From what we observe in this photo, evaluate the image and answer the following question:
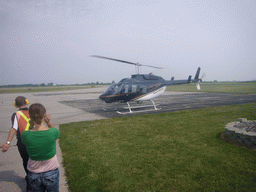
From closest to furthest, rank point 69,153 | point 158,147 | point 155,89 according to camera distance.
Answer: point 69,153 < point 158,147 < point 155,89

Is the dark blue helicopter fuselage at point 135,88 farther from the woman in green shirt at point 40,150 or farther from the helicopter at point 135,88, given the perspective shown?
the woman in green shirt at point 40,150

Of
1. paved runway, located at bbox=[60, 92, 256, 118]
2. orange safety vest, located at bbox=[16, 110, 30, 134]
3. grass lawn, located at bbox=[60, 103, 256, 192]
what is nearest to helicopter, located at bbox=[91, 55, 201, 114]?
paved runway, located at bbox=[60, 92, 256, 118]

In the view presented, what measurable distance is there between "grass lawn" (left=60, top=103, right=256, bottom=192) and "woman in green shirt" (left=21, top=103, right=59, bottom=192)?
1879 mm

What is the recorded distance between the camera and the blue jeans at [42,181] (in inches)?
96.1

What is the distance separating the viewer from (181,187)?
13.4ft

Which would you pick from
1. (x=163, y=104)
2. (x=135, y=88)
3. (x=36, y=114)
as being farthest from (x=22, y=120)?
(x=163, y=104)

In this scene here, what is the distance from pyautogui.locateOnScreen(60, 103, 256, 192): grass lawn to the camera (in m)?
4.21

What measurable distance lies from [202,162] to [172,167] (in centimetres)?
111

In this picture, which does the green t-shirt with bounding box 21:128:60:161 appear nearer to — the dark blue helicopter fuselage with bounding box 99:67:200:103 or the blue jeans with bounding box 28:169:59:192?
the blue jeans with bounding box 28:169:59:192

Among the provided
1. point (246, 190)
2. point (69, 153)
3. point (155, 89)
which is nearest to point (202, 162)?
point (246, 190)

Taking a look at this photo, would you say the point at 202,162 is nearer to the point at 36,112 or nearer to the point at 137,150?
the point at 137,150

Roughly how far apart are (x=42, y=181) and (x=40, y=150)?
52 centimetres

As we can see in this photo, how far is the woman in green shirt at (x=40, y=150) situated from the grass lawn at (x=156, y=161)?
74.0 inches

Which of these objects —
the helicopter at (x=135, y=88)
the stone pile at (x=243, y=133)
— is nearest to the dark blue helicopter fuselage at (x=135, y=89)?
the helicopter at (x=135, y=88)
